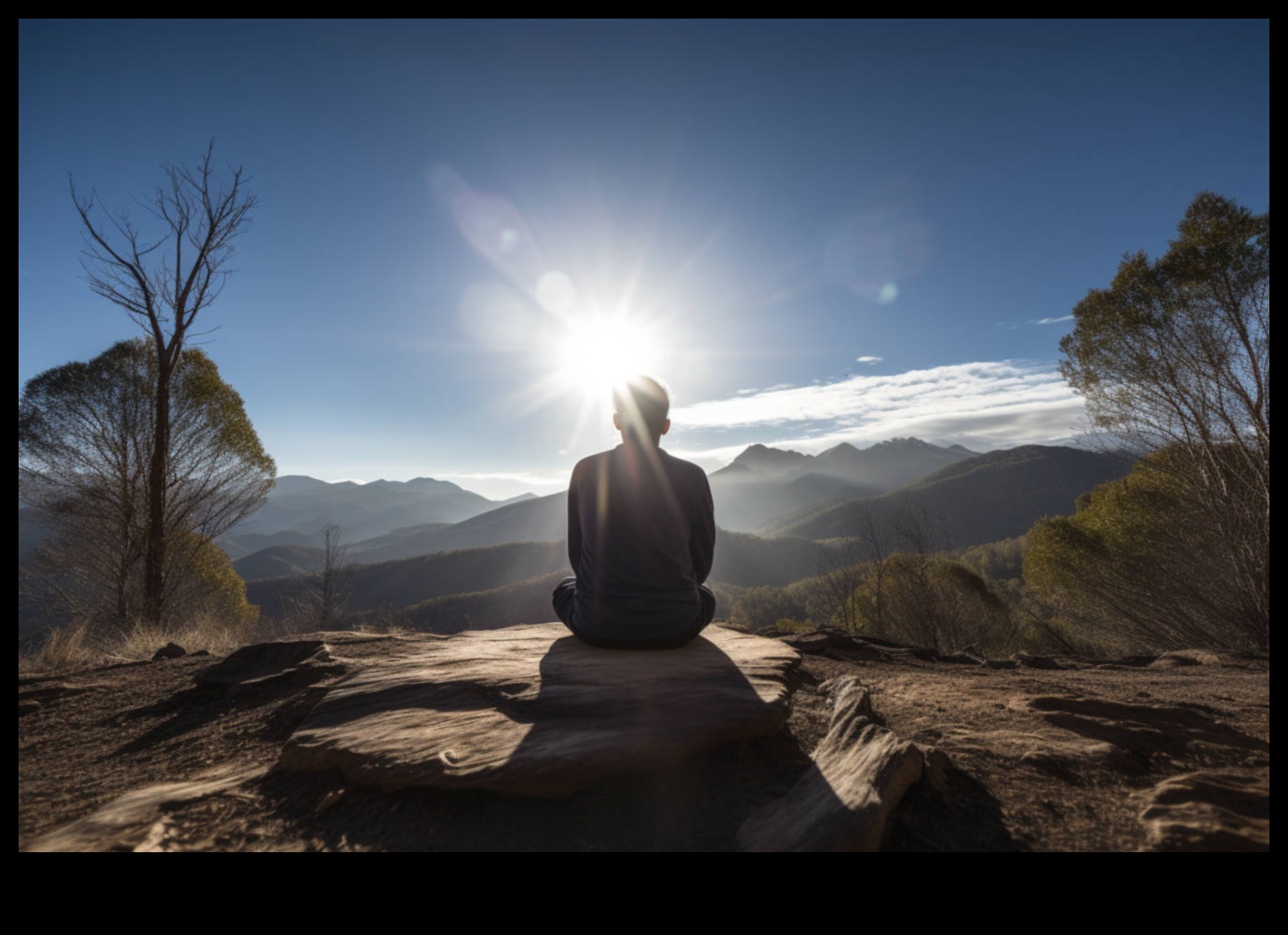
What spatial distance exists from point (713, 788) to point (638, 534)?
155 centimetres

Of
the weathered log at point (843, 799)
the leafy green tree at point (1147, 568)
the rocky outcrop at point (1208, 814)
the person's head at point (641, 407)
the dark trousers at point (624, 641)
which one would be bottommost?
the leafy green tree at point (1147, 568)

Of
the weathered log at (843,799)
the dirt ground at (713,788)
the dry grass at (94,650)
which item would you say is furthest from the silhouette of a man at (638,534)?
the dry grass at (94,650)

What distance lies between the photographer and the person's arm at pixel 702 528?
3.72 m

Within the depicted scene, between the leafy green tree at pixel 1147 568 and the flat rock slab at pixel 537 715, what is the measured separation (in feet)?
61.0

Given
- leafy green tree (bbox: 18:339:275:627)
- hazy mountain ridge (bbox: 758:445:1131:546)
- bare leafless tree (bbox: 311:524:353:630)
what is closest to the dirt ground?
leafy green tree (bbox: 18:339:275:627)

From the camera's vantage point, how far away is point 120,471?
1236cm

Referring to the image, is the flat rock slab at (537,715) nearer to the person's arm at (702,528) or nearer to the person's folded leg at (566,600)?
the person's folded leg at (566,600)

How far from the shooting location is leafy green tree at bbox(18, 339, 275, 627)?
12125 millimetres

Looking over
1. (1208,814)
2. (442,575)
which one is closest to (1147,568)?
(1208,814)

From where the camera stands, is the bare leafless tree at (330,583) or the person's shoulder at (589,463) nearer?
the person's shoulder at (589,463)

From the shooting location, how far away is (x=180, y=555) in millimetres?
13617

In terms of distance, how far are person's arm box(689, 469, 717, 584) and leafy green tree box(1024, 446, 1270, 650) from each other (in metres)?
17.9

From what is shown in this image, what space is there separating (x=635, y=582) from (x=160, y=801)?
96.8 inches
